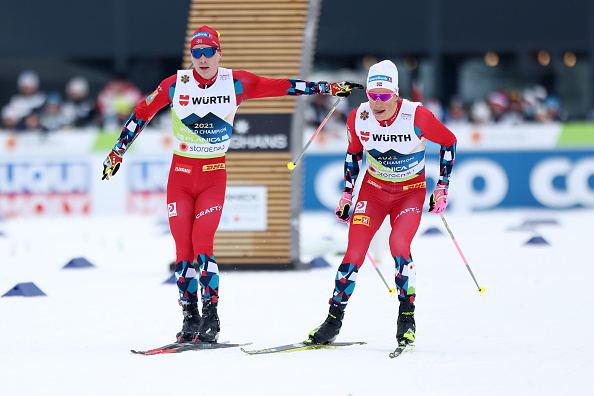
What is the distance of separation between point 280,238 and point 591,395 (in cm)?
663

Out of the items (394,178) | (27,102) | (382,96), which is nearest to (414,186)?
(394,178)

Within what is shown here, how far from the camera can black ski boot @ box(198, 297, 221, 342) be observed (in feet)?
24.7

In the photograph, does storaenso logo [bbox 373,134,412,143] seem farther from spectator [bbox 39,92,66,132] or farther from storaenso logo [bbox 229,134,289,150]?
spectator [bbox 39,92,66,132]

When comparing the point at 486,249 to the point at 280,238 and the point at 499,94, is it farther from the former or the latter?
the point at 499,94

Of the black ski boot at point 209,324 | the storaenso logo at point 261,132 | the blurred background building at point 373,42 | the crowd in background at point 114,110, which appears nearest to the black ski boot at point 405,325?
the black ski boot at point 209,324

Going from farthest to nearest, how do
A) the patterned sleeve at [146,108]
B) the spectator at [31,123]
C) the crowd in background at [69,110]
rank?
the crowd in background at [69,110] → the spectator at [31,123] → the patterned sleeve at [146,108]

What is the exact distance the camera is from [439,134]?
24.3 feet

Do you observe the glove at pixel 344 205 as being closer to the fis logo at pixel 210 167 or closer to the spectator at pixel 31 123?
the fis logo at pixel 210 167

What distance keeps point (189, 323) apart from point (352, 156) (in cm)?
162

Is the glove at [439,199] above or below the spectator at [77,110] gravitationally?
below

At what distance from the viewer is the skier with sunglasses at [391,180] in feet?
24.2

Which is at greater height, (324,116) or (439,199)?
(324,116)

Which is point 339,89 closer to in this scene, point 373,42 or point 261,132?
point 261,132

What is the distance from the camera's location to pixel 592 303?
360 inches
